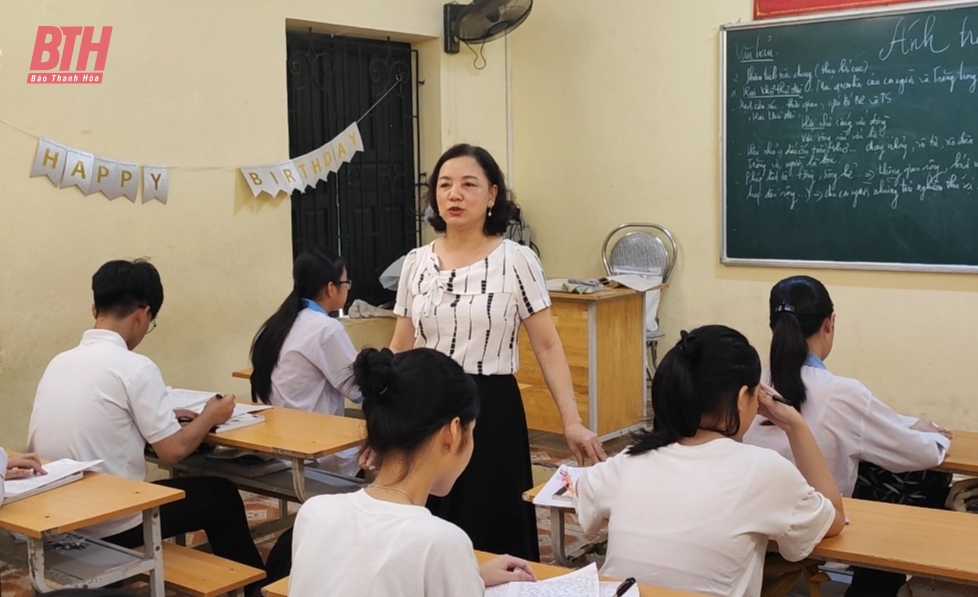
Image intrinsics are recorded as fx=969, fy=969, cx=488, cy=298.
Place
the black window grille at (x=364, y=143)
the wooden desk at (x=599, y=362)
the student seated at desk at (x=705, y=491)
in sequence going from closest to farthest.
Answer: the student seated at desk at (x=705, y=491) → the wooden desk at (x=599, y=362) → the black window grille at (x=364, y=143)

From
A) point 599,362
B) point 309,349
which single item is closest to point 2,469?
point 309,349

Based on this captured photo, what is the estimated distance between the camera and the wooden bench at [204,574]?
2523 mm

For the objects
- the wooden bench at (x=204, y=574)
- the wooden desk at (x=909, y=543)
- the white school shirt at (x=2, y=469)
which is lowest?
the wooden bench at (x=204, y=574)

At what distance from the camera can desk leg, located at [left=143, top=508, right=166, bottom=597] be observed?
94.8 inches

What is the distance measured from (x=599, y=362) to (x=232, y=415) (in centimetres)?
240

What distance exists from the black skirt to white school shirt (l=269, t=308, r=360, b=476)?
0.81 m

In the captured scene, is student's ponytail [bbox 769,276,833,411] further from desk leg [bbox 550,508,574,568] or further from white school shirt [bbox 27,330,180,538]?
white school shirt [bbox 27,330,180,538]

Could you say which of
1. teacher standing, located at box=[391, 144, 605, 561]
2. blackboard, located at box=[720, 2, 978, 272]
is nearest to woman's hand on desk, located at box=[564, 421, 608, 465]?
teacher standing, located at box=[391, 144, 605, 561]

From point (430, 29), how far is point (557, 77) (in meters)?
0.87

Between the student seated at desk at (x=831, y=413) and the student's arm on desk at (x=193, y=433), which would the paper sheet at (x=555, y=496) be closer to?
the student seated at desk at (x=831, y=413)

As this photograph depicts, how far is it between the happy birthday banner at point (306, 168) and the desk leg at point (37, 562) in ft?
9.19

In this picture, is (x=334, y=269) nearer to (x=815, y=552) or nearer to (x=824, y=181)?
(x=815, y=552)

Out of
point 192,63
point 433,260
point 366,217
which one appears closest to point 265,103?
point 192,63

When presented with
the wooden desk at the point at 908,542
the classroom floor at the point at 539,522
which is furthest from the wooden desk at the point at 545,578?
the classroom floor at the point at 539,522
